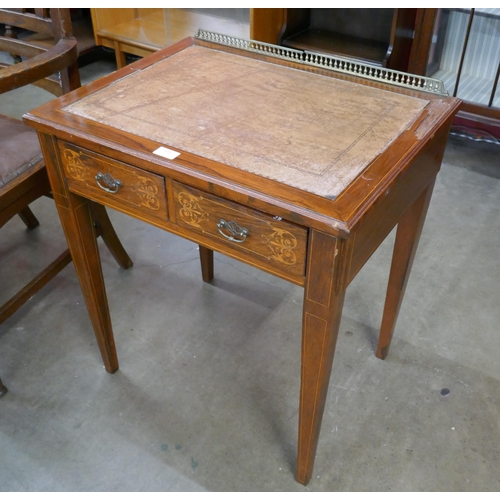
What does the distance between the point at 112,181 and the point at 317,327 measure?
468 mm

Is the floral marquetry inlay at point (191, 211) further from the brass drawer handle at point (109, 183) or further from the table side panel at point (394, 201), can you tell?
the table side panel at point (394, 201)

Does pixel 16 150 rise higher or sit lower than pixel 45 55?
lower

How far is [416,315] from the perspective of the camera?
5.65 ft

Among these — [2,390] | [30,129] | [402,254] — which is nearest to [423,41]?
[402,254]

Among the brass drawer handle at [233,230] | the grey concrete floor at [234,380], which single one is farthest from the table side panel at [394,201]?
the grey concrete floor at [234,380]

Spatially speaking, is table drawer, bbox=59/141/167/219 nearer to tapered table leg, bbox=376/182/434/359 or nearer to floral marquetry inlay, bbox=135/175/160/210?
floral marquetry inlay, bbox=135/175/160/210

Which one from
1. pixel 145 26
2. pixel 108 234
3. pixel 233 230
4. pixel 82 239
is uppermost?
pixel 233 230

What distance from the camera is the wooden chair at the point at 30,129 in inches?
53.7

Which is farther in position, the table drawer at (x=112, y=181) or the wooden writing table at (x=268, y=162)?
the table drawer at (x=112, y=181)

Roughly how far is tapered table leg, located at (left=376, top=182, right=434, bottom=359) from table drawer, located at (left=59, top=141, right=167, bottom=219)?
1.86 ft

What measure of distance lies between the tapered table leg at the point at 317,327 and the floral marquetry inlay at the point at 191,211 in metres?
0.22

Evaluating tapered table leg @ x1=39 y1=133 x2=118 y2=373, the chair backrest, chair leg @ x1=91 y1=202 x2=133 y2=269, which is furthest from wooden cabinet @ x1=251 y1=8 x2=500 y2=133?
tapered table leg @ x1=39 y1=133 x2=118 y2=373

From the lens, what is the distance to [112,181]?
3.55 feet

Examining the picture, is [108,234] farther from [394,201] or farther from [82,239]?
[394,201]
